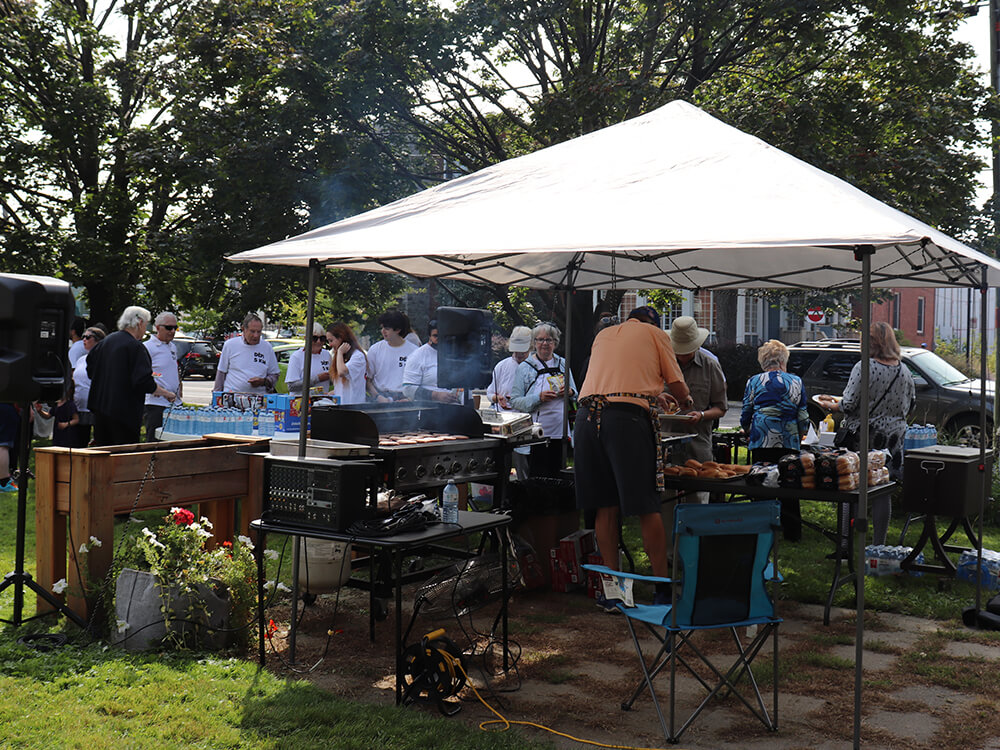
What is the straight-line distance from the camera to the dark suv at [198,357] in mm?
35844

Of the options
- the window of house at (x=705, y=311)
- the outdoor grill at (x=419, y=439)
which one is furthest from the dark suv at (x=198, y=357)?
the outdoor grill at (x=419, y=439)

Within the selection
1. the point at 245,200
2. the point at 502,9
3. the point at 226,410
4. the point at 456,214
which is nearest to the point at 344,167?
the point at 245,200

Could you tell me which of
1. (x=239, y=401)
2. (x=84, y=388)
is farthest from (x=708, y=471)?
(x=84, y=388)

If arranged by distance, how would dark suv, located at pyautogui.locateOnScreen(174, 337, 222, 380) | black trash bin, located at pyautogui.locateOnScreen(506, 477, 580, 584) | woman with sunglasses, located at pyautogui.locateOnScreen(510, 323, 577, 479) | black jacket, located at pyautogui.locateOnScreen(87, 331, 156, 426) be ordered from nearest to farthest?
black trash bin, located at pyautogui.locateOnScreen(506, 477, 580, 584)
black jacket, located at pyautogui.locateOnScreen(87, 331, 156, 426)
woman with sunglasses, located at pyautogui.locateOnScreen(510, 323, 577, 479)
dark suv, located at pyautogui.locateOnScreen(174, 337, 222, 380)

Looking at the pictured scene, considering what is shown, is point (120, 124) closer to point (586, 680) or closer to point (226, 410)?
point (226, 410)

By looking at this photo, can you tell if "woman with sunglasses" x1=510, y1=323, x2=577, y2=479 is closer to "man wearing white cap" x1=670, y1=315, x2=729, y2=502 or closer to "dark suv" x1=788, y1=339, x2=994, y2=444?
"man wearing white cap" x1=670, y1=315, x2=729, y2=502

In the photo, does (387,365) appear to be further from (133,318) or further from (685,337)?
(685,337)

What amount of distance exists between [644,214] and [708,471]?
82.8 inches

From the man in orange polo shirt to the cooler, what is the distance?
6.72ft

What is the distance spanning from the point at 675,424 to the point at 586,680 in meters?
2.77

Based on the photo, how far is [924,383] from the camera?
47.7ft

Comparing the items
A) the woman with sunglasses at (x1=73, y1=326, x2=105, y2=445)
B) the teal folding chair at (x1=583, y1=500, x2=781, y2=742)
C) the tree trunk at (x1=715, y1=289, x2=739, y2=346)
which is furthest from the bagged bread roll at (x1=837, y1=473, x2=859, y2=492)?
the tree trunk at (x1=715, y1=289, x2=739, y2=346)

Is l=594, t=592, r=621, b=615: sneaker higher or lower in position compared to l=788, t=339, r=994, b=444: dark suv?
lower

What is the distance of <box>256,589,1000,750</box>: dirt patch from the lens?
4.26 metres
